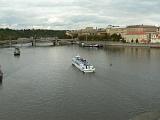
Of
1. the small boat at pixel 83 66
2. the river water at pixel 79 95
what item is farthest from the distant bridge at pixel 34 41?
the river water at pixel 79 95

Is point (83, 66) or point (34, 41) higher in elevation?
point (34, 41)

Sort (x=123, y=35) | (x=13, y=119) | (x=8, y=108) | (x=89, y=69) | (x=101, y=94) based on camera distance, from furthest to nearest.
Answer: (x=123, y=35) → (x=89, y=69) → (x=101, y=94) → (x=8, y=108) → (x=13, y=119)

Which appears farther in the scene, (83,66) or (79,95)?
(83,66)

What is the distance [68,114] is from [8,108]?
271cm

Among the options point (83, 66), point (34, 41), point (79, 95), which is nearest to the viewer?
point (79, 95)

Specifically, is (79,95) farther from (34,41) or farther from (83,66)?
(34,41)

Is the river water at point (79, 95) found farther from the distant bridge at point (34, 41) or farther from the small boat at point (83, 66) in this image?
the distant bridge at point (34, 41)

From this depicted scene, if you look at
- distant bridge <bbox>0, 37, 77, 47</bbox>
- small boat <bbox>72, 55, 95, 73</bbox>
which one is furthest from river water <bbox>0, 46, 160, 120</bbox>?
distant bridge <bbox>0, 37, 77, 47</bbox>

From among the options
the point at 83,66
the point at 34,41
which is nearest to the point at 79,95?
the point at 83,66

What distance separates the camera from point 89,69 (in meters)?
26.3

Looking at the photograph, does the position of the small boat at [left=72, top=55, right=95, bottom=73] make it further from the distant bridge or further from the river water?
the distant bridge

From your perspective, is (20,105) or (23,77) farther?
(23,77)

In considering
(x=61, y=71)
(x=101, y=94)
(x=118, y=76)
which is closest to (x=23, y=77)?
(x=61, y=71)

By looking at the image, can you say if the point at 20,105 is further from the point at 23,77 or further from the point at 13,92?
the point at 23,77
